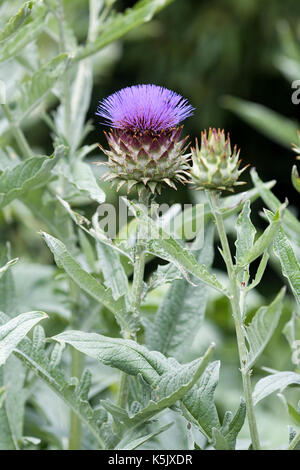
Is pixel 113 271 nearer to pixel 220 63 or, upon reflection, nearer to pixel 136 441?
pixel 136 441

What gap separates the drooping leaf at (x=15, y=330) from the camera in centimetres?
56

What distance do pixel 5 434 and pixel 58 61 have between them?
46 centimetres

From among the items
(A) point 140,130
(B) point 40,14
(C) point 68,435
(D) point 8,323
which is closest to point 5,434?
(C) point 68,435

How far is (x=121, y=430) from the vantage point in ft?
2.27

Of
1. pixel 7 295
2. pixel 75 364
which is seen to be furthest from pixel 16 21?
pixel 75 364

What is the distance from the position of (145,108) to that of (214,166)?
0.10 m

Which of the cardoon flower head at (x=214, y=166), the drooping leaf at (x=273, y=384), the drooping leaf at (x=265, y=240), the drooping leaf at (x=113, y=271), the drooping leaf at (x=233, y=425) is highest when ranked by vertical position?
the cardoon flower head at (x=214, y=166)

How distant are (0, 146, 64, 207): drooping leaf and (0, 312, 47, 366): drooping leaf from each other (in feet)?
0.67

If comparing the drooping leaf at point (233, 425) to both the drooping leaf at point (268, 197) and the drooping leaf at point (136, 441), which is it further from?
the drooping leaf at point (268, 197)

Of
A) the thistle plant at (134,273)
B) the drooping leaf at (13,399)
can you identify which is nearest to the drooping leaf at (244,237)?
the thistle plant at (134,273)

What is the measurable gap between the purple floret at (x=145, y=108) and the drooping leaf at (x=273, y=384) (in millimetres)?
282

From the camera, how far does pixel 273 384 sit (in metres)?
0.67
